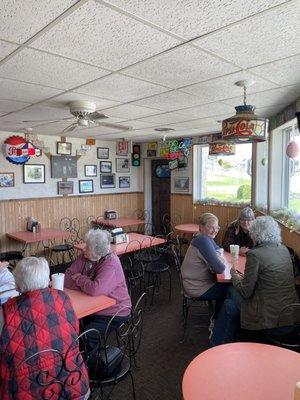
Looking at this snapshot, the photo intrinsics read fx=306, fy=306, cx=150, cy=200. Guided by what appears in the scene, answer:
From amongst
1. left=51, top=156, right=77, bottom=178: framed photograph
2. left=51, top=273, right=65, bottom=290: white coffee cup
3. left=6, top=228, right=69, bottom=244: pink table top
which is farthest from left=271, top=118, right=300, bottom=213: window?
left=51, top=156, right=77, bottom=178: framed photograph

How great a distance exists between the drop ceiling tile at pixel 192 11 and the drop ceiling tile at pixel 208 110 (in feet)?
6.33

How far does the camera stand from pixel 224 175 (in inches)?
238

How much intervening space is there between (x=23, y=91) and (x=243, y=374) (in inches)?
110

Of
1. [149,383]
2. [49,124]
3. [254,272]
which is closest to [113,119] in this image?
[49,124]

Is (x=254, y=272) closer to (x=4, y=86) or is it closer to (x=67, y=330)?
A: (x=67, y=330)

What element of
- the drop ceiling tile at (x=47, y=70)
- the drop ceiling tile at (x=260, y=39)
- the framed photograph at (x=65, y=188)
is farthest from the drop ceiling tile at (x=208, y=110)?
the framed photograph at (x=65, y=188)

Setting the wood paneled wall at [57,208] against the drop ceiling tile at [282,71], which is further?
the wood paneled wall at [57,208]

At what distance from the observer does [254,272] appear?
7.11 feet

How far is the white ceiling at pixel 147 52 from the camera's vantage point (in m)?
1.43

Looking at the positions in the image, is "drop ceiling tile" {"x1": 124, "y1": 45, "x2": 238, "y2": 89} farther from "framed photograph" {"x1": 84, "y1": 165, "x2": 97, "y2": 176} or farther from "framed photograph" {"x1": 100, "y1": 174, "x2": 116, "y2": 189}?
"framed photograph" {"x1": 100, "y1": 174, "x2": 116, "y2": 189}

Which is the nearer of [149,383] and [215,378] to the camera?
[215,378]

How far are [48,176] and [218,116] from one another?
3.43 metres

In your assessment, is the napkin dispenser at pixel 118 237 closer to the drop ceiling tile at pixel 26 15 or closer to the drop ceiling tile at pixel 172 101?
the drop ceiling tile at pixel 172 101

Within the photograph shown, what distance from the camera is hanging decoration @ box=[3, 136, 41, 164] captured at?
520 cm
